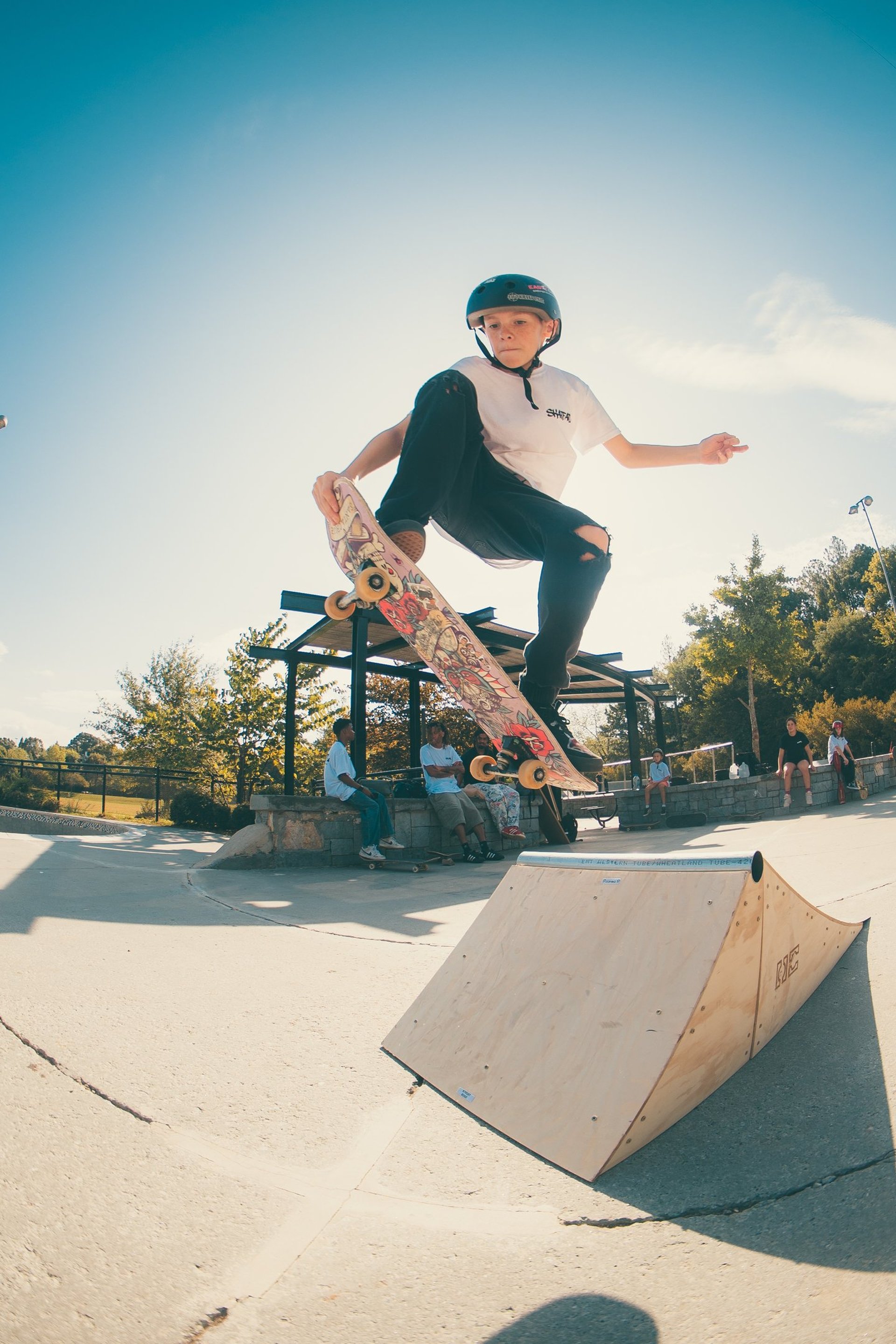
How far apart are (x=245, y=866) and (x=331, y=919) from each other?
12.4ft

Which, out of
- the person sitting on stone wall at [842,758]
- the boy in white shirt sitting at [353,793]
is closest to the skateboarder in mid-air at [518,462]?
the boy in white shirt sitting at [353,793]

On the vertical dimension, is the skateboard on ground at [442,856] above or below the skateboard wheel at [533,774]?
below

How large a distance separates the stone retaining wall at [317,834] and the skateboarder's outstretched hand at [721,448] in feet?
19.2

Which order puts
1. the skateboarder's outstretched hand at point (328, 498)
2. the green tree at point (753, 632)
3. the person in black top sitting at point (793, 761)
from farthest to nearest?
the green tree at point (753, 632) < the person in black top sitting at point (793, 761) < the skateboarder's outstretched hand at point (328, 498)

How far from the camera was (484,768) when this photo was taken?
Result: 2.72 m

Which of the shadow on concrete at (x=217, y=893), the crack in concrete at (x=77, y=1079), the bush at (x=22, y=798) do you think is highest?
the bush at (x=22, y=798)

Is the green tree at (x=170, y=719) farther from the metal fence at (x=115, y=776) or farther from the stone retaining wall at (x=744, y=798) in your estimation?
the stone retaining wall at (x=744, y=798)

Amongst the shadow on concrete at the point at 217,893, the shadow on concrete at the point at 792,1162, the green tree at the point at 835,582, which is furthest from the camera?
the green tree at the point at 835,582

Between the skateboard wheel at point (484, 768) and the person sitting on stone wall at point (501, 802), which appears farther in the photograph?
the person sitting on stone wall at point (501, 802)

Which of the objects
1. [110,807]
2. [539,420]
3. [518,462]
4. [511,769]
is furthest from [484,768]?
[110,807]

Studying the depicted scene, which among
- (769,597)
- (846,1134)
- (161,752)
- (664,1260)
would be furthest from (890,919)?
(769,597)

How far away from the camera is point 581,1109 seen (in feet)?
5.16

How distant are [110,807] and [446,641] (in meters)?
21.3

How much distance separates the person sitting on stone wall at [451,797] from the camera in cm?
761
